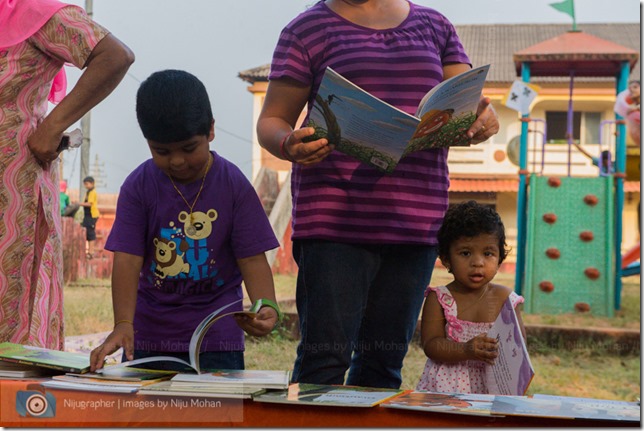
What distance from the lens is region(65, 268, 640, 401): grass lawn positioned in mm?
→ 4062

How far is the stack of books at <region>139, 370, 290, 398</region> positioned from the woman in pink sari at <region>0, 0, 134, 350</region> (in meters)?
0.66

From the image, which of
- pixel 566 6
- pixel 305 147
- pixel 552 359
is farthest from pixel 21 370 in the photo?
pixel 566 6

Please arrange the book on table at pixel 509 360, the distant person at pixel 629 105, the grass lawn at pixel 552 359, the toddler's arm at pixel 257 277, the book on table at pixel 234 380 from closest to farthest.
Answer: the book on table at pixel 234 380, the book on table at pixel 509 360, the toddler's arm at pixel 257 277, the grass lawn at pixel 552 359, the distant person at pixel 629 105

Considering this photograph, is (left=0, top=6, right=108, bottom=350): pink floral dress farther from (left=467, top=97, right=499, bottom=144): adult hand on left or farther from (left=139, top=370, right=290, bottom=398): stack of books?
(left=467, top=97, right=499, bottom=144): adult hand on left

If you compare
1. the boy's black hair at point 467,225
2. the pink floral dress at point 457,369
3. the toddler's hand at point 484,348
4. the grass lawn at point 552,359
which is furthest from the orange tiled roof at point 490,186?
the toddler's hand at point 484,348

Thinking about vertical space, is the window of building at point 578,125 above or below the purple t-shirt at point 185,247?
above

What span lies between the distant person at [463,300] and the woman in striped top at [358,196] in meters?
0.17

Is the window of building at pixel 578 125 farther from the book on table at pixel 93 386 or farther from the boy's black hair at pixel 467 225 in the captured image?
the book on table at pixel 93 386

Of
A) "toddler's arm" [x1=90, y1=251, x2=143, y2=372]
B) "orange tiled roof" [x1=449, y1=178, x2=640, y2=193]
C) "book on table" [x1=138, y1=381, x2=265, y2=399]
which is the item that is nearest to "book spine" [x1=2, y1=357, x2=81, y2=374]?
"toddler's arm" [x1=90, y1=251, x2=143, y2=372]

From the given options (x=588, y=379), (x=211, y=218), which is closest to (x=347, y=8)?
(x=211, y=218)

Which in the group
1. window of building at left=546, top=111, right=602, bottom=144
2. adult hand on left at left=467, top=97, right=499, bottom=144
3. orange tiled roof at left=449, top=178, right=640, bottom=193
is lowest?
adult hand on left at left=467, top=97, right=499, bottom=144

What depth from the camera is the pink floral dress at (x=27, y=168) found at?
2023 mm

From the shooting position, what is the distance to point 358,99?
164cm

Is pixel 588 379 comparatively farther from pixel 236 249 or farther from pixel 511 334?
pixel 236 249
